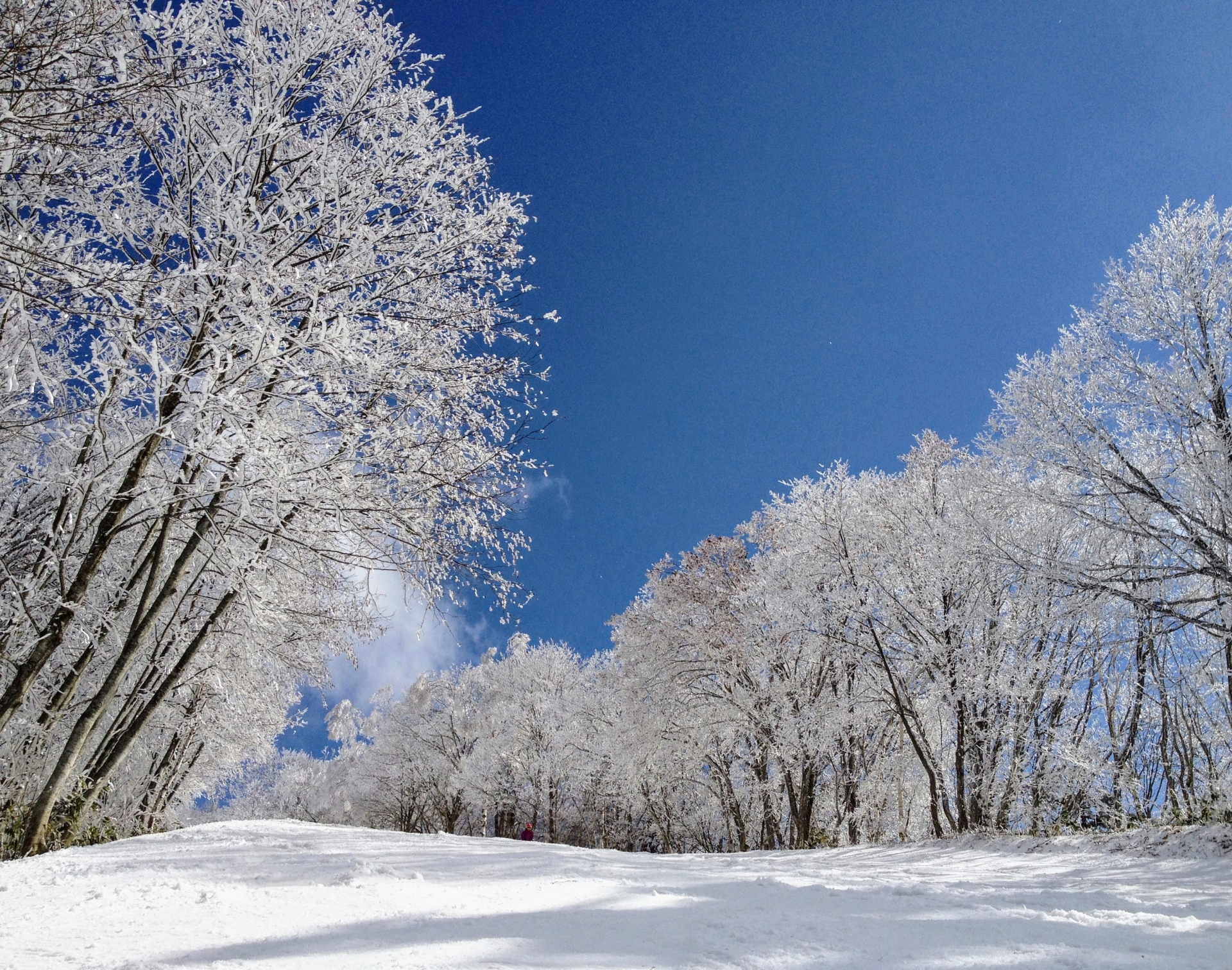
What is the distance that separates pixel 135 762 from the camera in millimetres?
13953

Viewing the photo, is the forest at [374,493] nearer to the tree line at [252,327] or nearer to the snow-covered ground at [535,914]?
the tree line at [252,327]

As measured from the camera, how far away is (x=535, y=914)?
3.15 meters

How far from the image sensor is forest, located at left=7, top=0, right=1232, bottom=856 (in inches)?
163

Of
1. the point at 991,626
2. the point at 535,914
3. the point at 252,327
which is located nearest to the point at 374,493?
the point at 252,327

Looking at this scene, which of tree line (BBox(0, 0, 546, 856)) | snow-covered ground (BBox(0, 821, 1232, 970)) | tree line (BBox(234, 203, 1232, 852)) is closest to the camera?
snow-covered ground (BBox(0, 821, 1232, 970))

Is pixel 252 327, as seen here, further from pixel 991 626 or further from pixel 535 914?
pixel 991 626

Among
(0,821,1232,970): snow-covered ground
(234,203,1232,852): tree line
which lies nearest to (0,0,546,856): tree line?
(0,821,1232,970): snow-covered ground

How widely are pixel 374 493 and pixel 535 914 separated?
3203mm

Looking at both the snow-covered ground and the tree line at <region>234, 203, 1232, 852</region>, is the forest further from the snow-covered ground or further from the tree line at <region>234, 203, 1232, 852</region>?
the snow-covered ground

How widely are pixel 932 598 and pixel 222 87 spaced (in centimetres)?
1279

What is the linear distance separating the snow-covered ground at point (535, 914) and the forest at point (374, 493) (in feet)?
5.84

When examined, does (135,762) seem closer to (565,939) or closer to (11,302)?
(11,302)

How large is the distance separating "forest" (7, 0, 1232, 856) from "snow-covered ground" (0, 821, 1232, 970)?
1.78m

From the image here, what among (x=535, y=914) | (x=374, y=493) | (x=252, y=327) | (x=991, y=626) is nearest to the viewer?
(x=535, y=914)
